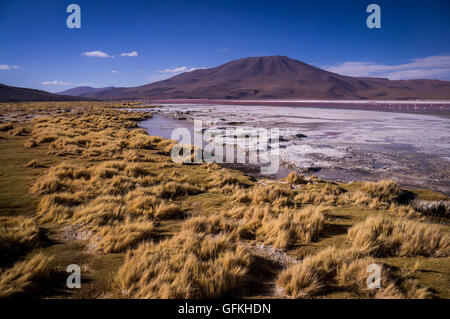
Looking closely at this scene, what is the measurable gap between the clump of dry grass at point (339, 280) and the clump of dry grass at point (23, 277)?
287 centimetres

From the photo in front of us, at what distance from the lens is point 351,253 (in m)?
3.12

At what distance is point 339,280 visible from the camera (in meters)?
2.67

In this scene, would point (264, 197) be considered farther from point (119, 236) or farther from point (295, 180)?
point (119, 236)

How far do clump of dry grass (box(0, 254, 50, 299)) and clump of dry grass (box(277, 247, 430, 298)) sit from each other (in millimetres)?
2870

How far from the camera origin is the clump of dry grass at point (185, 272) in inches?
95.7

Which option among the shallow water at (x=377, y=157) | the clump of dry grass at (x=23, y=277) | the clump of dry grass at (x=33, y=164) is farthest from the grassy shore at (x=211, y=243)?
the shallow water at (x=377, y=157)

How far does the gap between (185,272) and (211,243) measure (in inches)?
30.5

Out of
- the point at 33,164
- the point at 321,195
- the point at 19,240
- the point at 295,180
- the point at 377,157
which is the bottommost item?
the point at 321,195

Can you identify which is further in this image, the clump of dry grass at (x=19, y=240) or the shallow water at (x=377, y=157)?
the shallow water at (x=377, y=157)

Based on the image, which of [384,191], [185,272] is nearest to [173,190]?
[185,272]

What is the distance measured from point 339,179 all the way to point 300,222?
5.78 metres

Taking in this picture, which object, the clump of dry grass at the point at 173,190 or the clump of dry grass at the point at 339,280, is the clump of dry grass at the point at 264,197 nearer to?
the clump of dry grass at the point at 173,190
